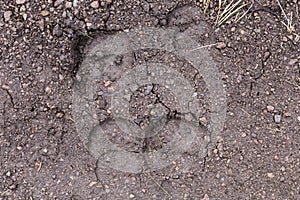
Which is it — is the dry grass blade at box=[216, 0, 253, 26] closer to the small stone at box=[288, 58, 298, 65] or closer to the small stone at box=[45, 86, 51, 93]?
the small stone at box=[288, 58, 298, 65]

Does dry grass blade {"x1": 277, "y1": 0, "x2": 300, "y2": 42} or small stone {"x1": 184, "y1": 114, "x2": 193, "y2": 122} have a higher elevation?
dry grass blade {"x1": 277, "y1": 0, "x2": 300, "y2": 42}

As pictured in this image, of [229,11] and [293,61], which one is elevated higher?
[229,11]

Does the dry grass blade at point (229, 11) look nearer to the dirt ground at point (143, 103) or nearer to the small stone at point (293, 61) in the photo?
the dirt ground at point (143, 103)

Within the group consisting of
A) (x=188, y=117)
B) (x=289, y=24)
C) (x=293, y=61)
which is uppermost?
(x=289, y=24)

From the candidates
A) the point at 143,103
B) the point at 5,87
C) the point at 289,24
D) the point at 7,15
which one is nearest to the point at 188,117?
the point at 143,103

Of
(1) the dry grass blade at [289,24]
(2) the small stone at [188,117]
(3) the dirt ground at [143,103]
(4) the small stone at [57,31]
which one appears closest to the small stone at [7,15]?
(3) the dirt ground at [143,103]

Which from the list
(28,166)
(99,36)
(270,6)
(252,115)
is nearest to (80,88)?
(99,36)

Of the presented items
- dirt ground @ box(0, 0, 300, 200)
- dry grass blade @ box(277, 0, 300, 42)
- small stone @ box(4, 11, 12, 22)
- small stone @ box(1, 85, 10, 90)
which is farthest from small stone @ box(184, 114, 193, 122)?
small stone @ box(4, 11, 12, 22)

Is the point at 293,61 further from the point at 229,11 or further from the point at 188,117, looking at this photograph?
the point at 188,117

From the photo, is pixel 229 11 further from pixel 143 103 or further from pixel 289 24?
pixel 143 103
